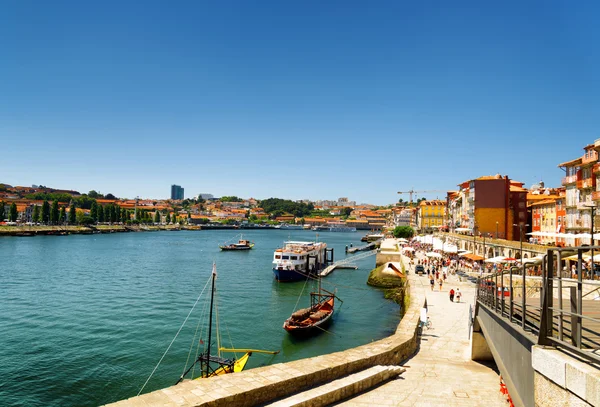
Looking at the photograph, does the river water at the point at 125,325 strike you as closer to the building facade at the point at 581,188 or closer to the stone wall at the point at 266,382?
the stone wall at the point at 266,382

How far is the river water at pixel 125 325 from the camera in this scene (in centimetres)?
1756

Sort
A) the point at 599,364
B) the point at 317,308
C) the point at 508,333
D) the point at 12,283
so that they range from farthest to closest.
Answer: the point at 12,283, the point at 317,308, the point at 508,333, the point at 599,364

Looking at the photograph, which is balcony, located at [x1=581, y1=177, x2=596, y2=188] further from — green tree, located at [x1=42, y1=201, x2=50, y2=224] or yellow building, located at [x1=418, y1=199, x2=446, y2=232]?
green tree, located at [x1=42, y1=201, x2=50, y2=224]

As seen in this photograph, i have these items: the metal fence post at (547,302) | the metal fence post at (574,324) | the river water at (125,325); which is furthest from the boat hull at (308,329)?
the metal fence post at (574,324)

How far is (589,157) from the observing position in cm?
4022

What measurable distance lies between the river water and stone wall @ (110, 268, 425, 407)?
934 centimetres

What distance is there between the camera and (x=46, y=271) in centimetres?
5044

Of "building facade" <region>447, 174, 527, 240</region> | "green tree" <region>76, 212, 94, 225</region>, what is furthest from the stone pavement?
"green tree" <region>76, 212, 94, 225</region>

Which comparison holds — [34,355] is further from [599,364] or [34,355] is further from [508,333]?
[599,364]

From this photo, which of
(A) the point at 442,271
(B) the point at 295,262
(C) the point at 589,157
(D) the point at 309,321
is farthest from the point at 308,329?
(C) the point at 589,157

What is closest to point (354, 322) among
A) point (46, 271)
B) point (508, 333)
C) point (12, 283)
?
point (508, 333)

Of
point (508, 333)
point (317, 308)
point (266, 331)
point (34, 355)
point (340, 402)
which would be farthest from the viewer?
point (317, 308)

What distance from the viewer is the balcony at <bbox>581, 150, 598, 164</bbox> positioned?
39.2 meters

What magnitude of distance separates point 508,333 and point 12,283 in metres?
47.1
